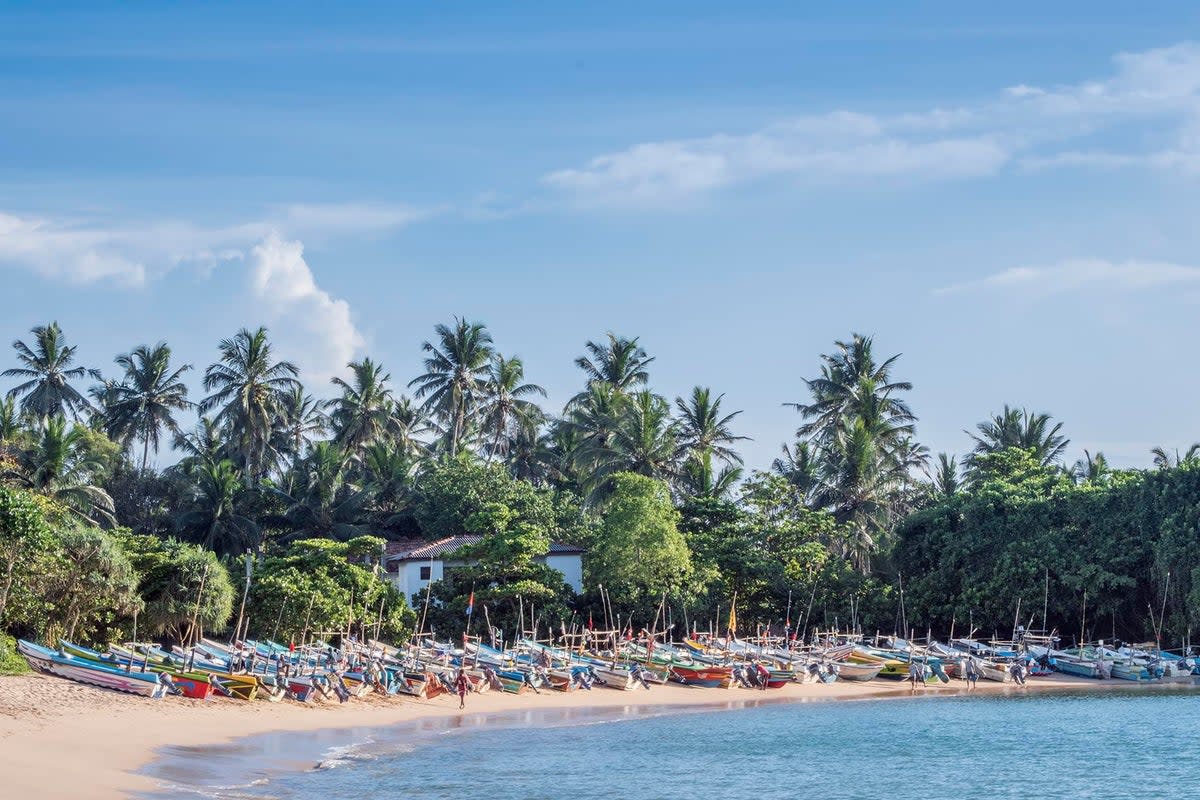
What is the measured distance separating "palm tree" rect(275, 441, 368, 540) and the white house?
222 inches

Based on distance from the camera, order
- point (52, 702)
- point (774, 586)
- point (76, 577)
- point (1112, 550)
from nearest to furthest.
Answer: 1. point (52, 702)
2. point (76, 577)
3. point (1112, 550)
4. point (774, 586)

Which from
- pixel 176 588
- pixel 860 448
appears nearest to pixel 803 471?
pixel 860 448

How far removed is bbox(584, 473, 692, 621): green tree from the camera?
49.8 metres

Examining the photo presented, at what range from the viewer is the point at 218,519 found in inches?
2124

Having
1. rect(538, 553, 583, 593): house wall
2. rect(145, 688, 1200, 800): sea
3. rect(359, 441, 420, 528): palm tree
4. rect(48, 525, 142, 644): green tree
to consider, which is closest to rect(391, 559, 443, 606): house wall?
rect(538, 553, 583, 593): house wall

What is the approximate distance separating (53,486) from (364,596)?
1258 centimetres

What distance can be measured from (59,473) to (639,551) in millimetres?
21779

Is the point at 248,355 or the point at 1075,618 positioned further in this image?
the point at 248,355

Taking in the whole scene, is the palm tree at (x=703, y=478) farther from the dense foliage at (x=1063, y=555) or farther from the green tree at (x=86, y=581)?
the green tree at (x=86, y=581)

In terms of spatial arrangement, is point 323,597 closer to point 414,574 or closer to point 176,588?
point 176,588

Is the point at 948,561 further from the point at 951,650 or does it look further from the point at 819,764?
the point at 819,764

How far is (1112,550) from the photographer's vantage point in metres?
50.2

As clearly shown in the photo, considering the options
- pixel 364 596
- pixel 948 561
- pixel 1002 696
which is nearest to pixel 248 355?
pixel 364 596

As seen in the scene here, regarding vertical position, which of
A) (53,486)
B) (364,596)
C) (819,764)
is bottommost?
(819,764)
